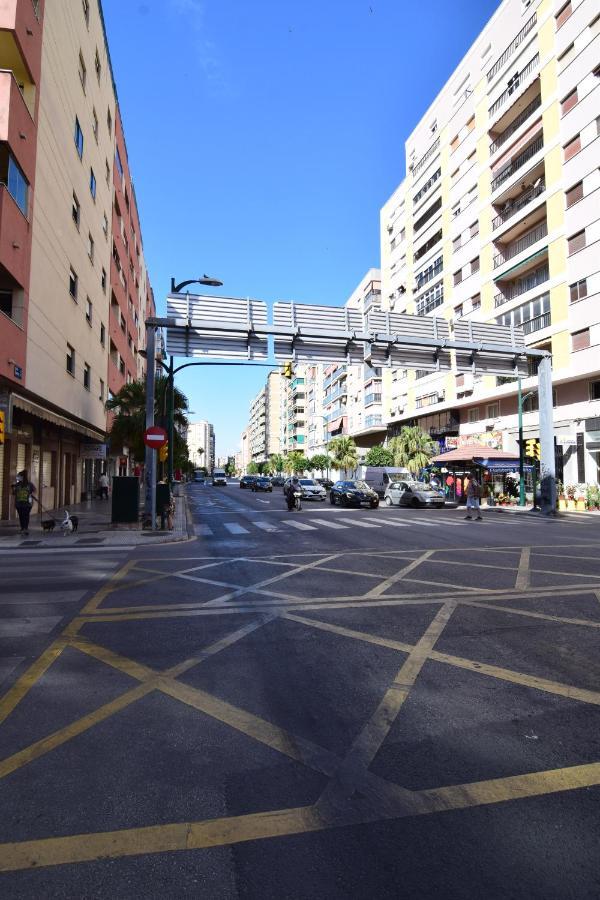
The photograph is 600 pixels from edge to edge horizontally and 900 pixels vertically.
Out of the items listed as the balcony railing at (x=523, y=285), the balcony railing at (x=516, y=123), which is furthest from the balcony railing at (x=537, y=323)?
the balcony railing at (x=516, y=123)

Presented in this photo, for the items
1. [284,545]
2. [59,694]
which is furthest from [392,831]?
[284,545]

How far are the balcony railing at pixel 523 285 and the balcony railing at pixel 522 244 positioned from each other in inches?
69.9

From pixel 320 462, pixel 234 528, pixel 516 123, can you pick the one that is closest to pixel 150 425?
pixel 234 528

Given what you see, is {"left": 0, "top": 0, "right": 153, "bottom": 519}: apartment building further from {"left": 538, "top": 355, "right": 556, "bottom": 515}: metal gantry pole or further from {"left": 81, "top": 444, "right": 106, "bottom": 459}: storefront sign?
{"left": 538, "top": 355, "right": 556, "bottom": 515}: metal gantry pole

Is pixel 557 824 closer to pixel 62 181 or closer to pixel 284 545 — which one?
pixel 284 545

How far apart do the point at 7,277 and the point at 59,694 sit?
14.6m

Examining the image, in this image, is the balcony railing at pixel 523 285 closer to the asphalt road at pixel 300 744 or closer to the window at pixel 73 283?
the window at pixel 73 283

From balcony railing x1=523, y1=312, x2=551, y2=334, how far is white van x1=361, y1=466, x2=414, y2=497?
11.7 m

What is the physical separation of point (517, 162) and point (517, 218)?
4649 millimetres

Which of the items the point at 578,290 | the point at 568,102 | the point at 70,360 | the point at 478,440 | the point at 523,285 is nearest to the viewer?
the point at 70,360

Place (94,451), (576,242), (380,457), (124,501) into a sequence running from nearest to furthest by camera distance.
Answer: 1. (124,501)
2. (94,451)
3. (576,242)
4. (380,457)

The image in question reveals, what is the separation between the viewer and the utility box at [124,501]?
16.3 m

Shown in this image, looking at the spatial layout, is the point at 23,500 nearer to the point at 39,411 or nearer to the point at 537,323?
the point at 39,411

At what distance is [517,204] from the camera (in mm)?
34281
